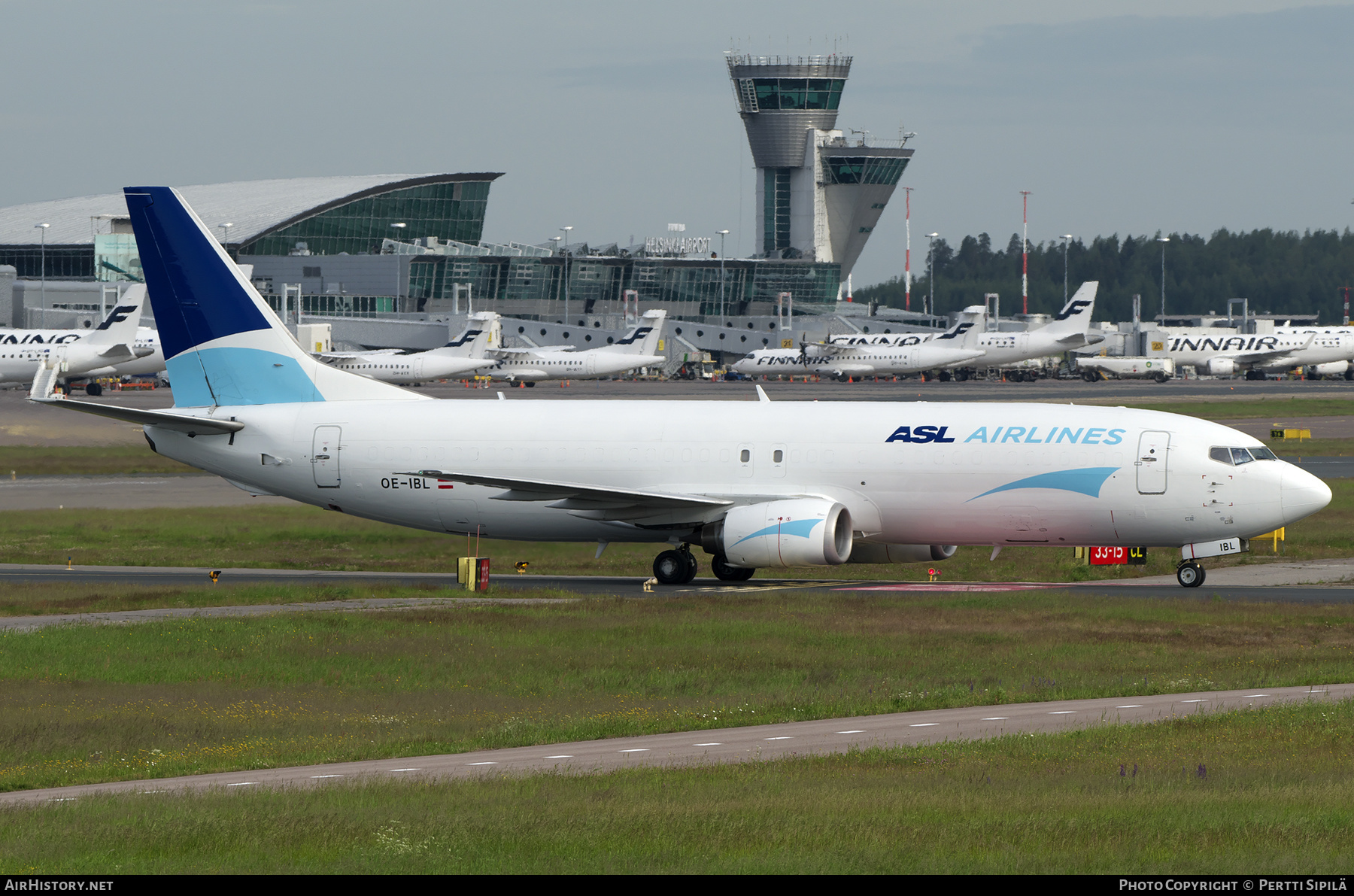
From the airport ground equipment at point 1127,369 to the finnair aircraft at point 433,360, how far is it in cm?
6406

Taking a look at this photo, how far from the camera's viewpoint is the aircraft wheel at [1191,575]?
36500mm

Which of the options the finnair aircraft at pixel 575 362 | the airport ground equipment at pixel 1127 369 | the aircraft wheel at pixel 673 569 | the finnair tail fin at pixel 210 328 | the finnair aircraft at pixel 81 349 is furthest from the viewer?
the airport ground equipment at pixel 1127 369

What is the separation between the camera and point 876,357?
166m

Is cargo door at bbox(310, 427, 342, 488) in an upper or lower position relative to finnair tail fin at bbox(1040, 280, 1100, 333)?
lower

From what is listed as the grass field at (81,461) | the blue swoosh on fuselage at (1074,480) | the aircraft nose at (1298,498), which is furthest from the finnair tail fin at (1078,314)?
the blue swoosh on fuselage at (1074,480)

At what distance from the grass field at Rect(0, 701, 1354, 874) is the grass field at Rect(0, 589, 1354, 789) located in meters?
4.08

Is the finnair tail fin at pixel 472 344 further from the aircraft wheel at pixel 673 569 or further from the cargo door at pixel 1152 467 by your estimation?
the cargo door at pixel 1152 467

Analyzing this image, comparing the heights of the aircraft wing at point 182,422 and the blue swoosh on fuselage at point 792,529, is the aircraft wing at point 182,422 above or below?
above

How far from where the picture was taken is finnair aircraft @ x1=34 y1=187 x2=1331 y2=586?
36031 mm

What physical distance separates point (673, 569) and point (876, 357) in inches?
5122

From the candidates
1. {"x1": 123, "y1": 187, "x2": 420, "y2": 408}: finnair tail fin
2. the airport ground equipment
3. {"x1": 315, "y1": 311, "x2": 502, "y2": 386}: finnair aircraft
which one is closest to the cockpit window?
{"x1": 123, "y1": 187, "x2": 420, "y2": 408}: finnair tail fin

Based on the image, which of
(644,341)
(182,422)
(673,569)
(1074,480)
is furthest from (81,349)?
(1074,480)

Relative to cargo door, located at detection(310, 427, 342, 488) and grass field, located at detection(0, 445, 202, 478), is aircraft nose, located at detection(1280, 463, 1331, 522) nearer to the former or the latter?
cargo door, located at detection(310, 427, 342, 488)

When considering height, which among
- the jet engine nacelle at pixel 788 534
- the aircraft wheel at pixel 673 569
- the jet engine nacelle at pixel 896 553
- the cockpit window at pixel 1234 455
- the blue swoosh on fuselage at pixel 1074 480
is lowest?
the aircraft wheel at pixel 673 569
